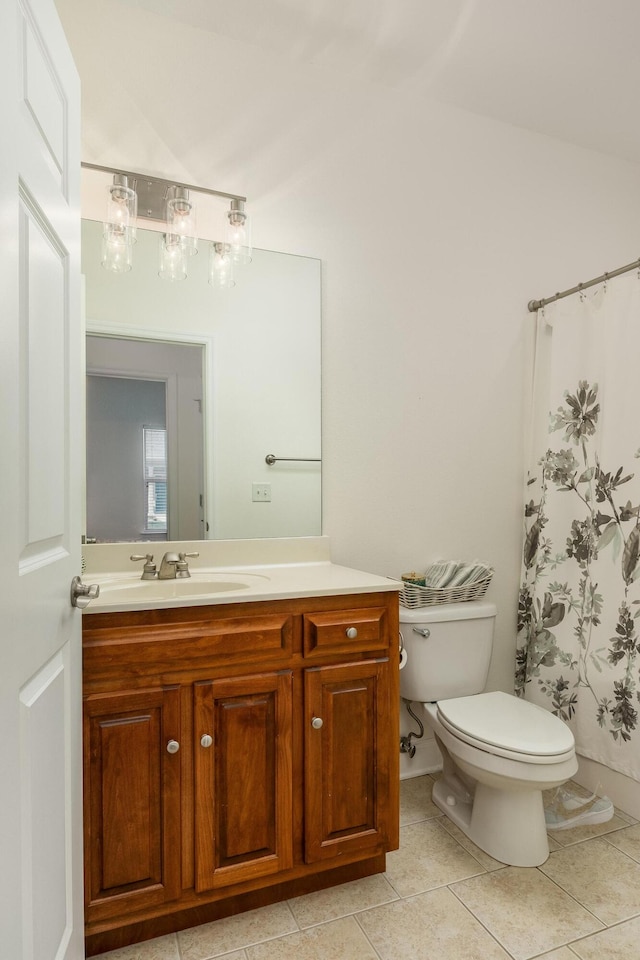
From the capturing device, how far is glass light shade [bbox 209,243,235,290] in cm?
193

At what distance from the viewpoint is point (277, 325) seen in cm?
202

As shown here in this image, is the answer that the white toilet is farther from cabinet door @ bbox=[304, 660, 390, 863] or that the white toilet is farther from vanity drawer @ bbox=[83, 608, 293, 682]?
vanity drawer @ bbox=[83, 608, 293, 682]

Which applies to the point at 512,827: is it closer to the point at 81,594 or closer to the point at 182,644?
the point at 182,644

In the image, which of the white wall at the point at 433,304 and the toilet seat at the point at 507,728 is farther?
the white wall at the point at 433,304

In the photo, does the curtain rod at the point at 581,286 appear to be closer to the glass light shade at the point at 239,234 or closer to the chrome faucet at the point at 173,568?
the glass light shade at the point at 239,234

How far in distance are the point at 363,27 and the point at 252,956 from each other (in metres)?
2.77

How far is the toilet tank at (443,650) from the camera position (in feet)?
6.44

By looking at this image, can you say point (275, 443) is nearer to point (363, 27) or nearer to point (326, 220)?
point (326, 220)

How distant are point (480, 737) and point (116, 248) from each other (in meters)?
1.90

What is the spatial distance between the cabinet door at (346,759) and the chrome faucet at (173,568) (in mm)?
536

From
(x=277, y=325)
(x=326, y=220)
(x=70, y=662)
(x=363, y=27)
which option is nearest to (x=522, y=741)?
(x=70, y=662)

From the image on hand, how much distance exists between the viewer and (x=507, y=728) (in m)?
1.69

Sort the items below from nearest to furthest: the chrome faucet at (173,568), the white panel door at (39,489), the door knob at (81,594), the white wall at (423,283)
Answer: the white panel door at (39,489) → the door knob at (81,594) → the chrome faucet at (173,568) → the white wall at (423,283)

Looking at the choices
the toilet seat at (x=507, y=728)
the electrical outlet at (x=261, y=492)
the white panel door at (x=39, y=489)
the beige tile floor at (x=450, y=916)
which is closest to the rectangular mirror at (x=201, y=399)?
the electrical outlet at (x=261, y=492)
